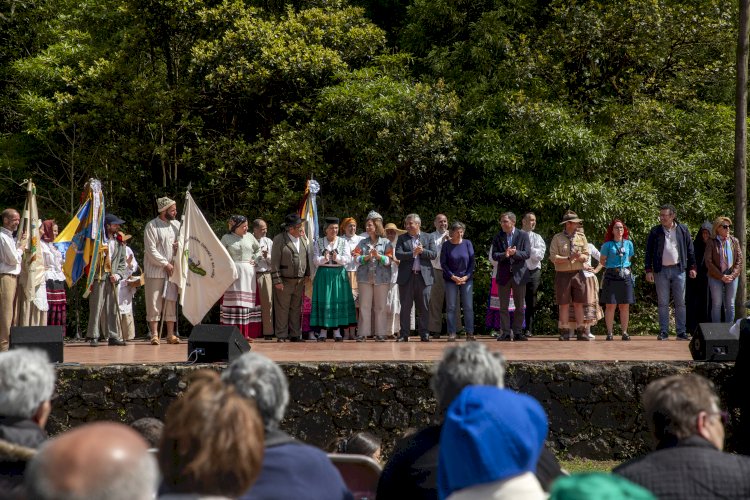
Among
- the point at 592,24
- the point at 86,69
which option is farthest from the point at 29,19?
the point at 592,24

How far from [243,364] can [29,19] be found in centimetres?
2169

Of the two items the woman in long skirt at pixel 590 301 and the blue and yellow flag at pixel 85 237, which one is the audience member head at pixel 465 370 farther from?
the blue and yellow flag at pixel 85 237

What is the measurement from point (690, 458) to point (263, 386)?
154 cm

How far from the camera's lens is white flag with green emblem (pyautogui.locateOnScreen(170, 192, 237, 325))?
539 inches

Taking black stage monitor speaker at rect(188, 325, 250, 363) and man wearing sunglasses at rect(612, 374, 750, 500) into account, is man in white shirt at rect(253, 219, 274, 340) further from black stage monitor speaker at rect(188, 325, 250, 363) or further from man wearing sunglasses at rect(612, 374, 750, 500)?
man wearing sunglasses at rect(612, 374, 750, 500)

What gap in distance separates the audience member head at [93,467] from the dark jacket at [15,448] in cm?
169

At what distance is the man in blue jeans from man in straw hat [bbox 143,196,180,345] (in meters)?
6.60

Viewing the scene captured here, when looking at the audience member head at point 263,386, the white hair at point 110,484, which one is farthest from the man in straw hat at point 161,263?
the white hair at point 110,484

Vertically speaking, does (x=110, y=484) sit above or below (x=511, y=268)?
below

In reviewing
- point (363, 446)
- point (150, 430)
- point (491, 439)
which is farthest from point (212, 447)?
point (363, 446)

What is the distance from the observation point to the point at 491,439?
342 centimetres

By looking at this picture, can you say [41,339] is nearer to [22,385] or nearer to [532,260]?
[22,385]

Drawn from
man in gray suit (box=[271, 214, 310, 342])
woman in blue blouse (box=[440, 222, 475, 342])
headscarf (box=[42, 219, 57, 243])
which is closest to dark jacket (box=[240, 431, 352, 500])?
woman in blue blouse (box=[440, 222, 475, 342])

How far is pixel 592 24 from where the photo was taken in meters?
20.7
